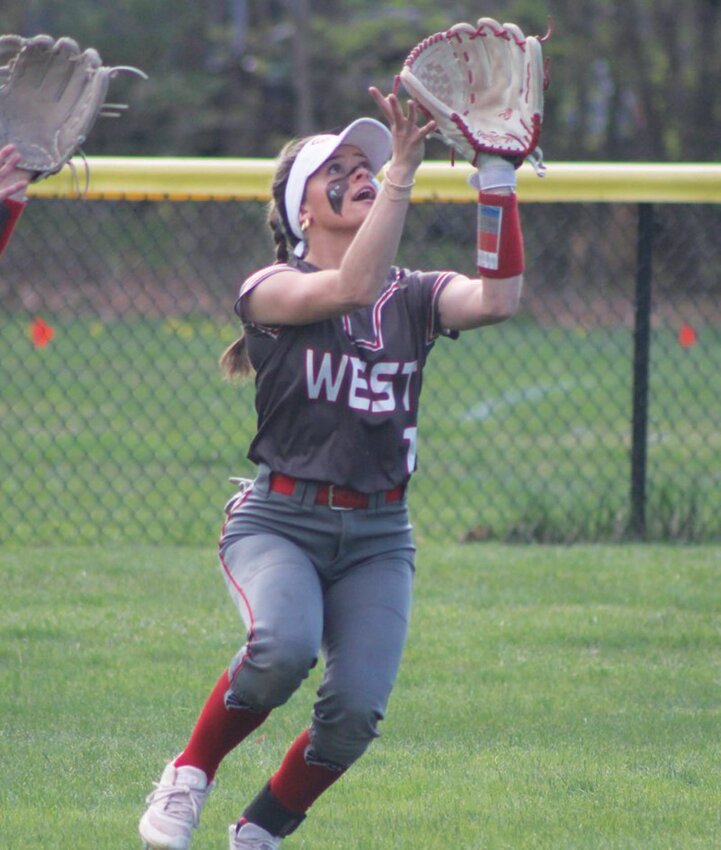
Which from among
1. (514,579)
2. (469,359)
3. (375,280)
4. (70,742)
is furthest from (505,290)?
(469,359)

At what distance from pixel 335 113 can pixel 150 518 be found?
18338 millimetres

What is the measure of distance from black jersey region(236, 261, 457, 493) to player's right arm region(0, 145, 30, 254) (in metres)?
0.55

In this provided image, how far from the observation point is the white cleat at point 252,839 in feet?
11.5

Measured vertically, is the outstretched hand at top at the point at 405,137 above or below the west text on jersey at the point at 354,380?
above

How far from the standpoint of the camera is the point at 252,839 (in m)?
3.51

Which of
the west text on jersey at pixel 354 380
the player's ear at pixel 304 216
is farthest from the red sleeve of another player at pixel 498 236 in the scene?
the player's ear at pixel 304 216

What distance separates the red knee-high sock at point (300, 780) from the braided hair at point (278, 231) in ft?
3.07

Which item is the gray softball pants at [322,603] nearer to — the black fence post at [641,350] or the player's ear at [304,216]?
the player's ear at [304,216]

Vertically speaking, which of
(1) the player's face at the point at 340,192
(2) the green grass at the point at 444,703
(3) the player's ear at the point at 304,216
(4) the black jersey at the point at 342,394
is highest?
(1) the player's face at the point at 340,192

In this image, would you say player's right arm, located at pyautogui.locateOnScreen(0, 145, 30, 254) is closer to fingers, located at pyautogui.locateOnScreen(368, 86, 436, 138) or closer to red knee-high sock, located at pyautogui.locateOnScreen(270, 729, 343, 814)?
fingers, located at pyautogui.locateOnScreen(368, 86, 436, 138)

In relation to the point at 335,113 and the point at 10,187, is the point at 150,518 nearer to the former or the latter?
the point at 10,187

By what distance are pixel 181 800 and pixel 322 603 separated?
54cm

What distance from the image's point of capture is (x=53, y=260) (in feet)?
55.2

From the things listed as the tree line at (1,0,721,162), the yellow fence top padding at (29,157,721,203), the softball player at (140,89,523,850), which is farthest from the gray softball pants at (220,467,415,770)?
the tree line at (1,0,721,162)
